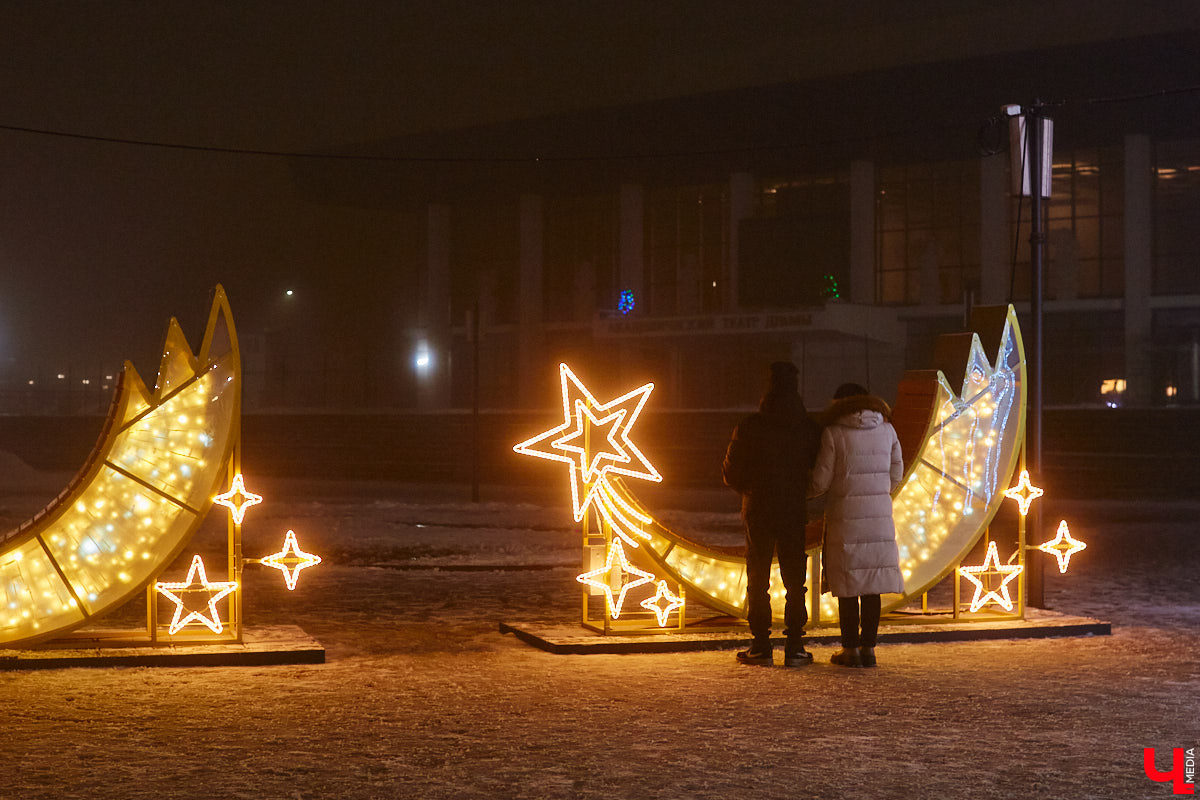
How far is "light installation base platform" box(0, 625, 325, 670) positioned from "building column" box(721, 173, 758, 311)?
139 ft

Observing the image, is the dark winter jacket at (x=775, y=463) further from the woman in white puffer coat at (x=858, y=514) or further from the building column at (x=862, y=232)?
the building column at (x=862, y=232)

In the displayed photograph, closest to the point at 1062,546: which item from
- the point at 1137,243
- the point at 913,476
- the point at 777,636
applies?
the point at 913,476

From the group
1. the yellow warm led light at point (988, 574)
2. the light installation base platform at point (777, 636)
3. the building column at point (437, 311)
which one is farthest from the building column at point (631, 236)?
the light installation base platform at point (777, 636)

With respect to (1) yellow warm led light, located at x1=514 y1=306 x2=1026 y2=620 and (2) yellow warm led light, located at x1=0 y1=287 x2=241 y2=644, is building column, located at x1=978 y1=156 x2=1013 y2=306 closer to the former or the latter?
(1) yellow warm led light, located at x1=514 y1=306 x2=1026 y2=620

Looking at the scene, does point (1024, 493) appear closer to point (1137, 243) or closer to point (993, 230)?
point (993, 230)

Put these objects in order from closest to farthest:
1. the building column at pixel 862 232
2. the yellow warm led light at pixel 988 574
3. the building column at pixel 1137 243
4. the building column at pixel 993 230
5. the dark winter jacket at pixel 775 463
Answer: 1. the dark winter jacket at pixel 775 463
2. the yellow warm led light at pixel 988 574
3. the building column at pixel 1137 243
4. the building column at pixel 993 230
5. the building column at pixel 862 232

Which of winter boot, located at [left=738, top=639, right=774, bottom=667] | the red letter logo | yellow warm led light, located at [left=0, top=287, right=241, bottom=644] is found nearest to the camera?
the red letter logo

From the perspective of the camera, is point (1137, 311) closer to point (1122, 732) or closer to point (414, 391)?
point (414, 391)

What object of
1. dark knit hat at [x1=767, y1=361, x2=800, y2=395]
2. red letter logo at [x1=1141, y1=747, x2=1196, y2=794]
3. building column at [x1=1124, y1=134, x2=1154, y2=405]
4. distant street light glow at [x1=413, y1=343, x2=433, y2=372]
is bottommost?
red letter logo at [x1=1141, y1=747, x2=1196, y2=794]

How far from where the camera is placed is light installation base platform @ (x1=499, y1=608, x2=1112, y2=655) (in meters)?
9.92

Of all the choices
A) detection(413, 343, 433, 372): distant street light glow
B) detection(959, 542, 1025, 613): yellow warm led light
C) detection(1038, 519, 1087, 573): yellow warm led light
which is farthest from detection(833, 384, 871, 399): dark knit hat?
detection(413, 343, 433, 372): distant street light glow

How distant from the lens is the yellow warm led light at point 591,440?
1022 cm

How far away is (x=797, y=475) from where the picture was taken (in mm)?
9242

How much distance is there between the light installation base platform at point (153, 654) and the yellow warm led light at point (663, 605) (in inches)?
92.8
